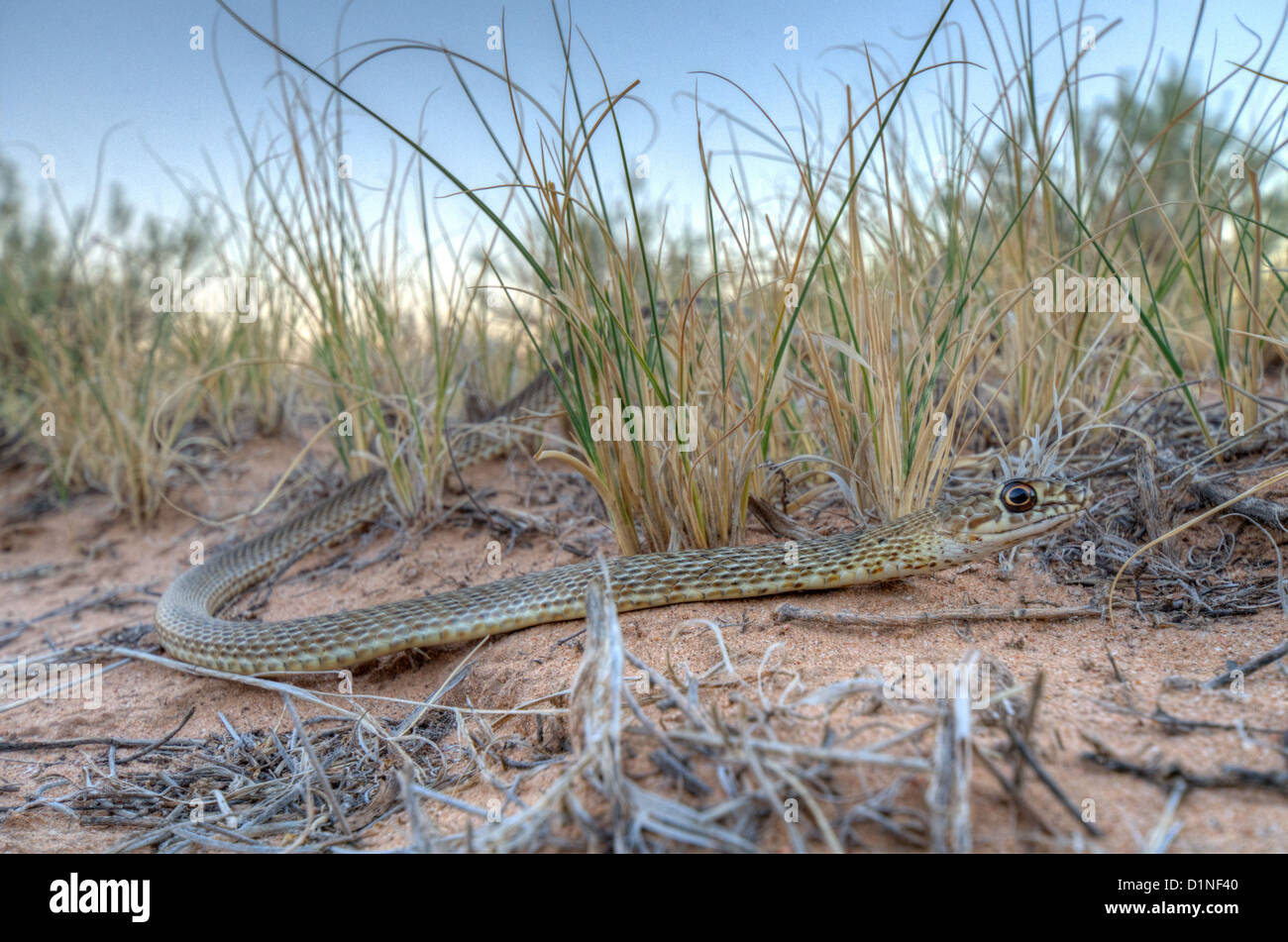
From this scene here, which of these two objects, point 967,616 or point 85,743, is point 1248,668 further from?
point 85,743

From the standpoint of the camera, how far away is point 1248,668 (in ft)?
6.98

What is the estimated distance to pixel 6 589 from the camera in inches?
233

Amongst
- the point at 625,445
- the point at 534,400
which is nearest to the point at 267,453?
the point at 534,400

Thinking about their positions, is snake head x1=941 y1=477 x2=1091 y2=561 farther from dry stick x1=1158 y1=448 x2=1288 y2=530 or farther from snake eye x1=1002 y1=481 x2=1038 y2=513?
dry stick x1=1158 y1=448 x2=1288 y2=530

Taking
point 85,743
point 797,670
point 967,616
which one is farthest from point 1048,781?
point 85,743

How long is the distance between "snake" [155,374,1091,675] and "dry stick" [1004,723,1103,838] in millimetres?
1095

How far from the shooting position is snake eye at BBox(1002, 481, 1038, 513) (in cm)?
281

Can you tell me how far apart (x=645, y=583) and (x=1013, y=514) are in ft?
4.38
